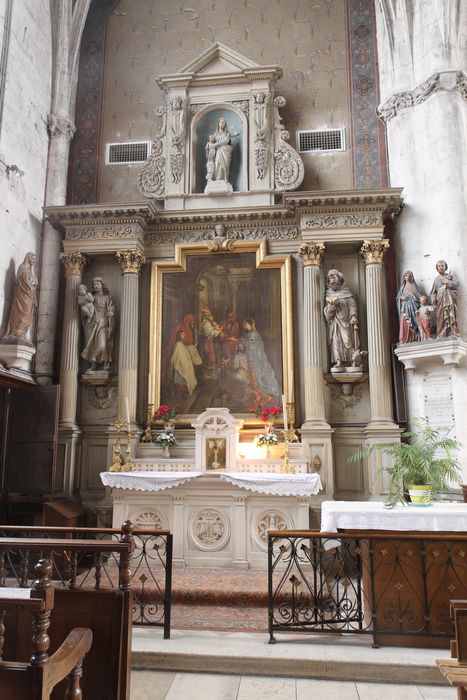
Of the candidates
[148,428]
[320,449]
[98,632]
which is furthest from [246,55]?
[98,632]

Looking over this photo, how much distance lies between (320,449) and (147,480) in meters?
2.94

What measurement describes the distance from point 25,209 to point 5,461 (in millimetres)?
4420

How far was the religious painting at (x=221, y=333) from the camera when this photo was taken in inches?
412

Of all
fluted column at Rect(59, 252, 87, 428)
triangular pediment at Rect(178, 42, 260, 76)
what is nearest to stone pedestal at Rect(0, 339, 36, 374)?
fluted column at Rect(59, 252, 87, 428)

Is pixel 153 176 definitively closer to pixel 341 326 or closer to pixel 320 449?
pixel 341 326

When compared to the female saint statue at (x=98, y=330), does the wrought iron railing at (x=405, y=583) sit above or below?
below

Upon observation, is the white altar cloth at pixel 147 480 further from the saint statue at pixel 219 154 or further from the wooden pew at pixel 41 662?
the saint statue at pixel 219 154

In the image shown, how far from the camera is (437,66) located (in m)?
10.5

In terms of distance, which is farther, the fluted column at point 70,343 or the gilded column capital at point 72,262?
the gilded column capital at point 72,262

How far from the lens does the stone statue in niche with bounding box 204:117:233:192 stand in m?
11.1

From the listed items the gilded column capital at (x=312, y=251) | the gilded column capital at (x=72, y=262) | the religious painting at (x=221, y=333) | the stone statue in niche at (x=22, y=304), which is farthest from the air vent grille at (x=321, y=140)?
the stone statue in niche at (x=22, y=304)

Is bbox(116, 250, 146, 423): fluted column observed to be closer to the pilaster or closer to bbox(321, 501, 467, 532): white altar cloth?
the pilaster

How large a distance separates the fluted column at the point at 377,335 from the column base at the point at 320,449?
0.83m

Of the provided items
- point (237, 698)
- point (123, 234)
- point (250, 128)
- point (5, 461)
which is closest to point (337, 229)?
point (250, 128)
